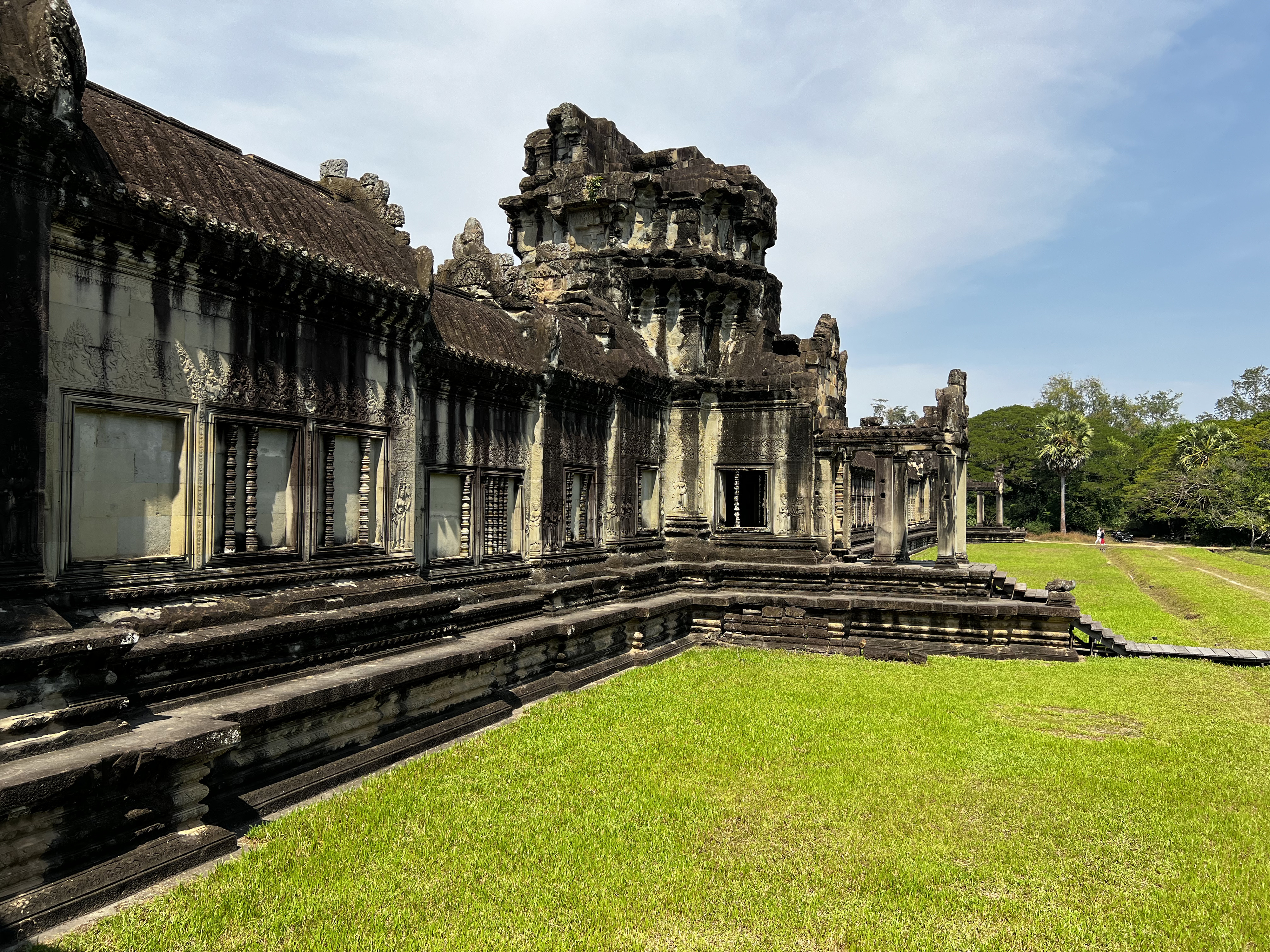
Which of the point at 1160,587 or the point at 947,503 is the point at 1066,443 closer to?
the point at 1160,587

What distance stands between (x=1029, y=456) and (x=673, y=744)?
57431 millimetres

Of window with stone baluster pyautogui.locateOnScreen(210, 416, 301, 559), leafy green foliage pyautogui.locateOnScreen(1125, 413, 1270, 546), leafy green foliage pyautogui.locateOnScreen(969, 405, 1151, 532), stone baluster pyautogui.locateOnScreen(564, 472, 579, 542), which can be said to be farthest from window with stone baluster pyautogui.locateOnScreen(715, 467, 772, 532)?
leafy green foliage pyautogui.locateOnScreen(969, 405, 1151, 532)

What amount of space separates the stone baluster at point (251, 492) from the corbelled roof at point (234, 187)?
1559mm

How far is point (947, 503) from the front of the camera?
15.4 metres

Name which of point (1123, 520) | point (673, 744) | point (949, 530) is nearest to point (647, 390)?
point (949, 530)

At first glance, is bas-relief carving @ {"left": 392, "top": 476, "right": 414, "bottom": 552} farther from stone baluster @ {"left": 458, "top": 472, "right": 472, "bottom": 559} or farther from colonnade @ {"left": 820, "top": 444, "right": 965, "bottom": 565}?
colonnade @ {"left": 820, "top": 444, "right": 965, "bottom": 565}

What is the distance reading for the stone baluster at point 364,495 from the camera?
24.1 feet

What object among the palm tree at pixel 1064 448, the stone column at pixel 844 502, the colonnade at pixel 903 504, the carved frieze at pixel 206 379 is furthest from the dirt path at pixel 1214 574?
the carved frieze at pixel 206 379

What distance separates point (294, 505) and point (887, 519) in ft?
36.8

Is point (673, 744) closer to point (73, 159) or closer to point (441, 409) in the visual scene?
point (441, 409)

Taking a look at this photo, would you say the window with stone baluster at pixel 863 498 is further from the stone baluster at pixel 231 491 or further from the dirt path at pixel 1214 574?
the stone baluster at pixel 231 491

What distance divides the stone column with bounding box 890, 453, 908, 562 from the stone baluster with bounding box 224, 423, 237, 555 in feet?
37.7

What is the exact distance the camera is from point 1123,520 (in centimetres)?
5284

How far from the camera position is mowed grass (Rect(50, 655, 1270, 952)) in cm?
416
